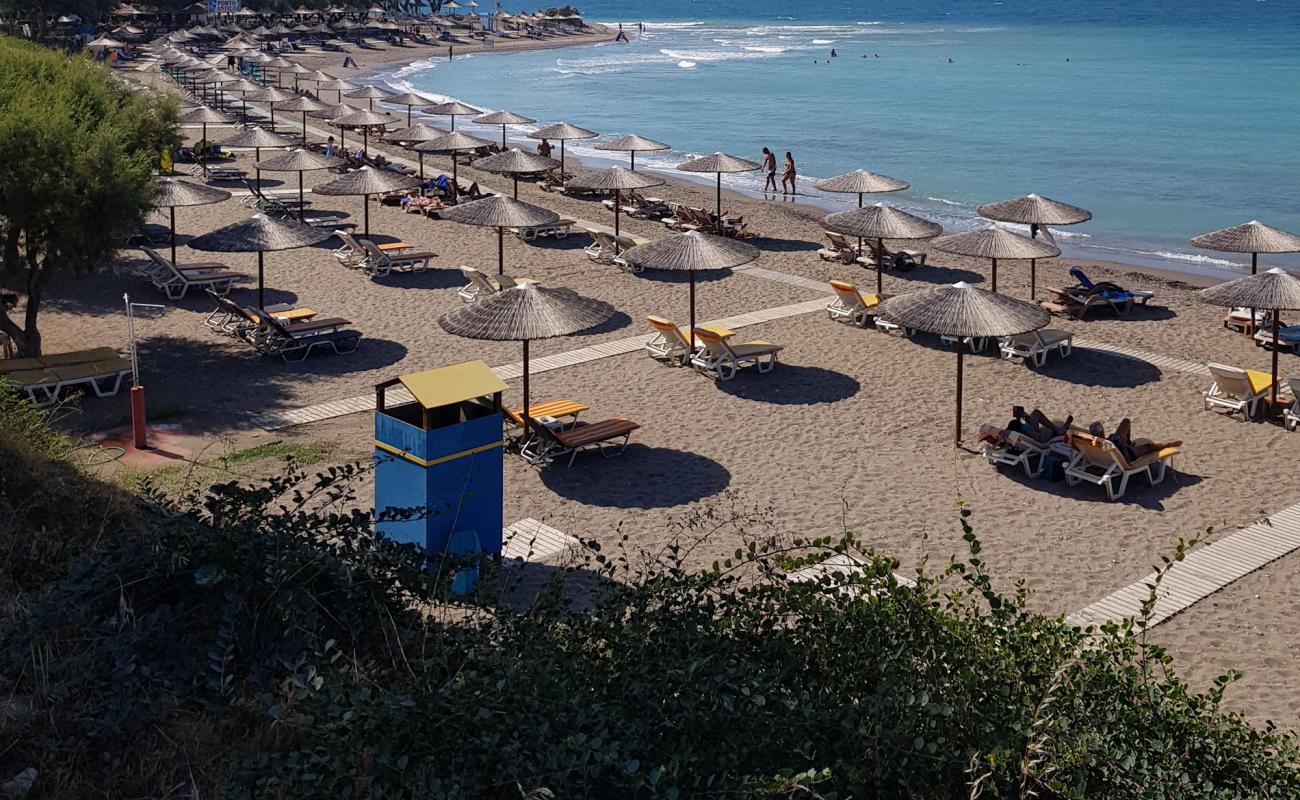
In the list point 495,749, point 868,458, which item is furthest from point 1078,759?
point 868,458

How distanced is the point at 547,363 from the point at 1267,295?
8.32 m

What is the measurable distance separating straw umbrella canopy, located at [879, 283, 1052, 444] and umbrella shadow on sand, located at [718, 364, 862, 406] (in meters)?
1.61

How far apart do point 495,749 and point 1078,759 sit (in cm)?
219

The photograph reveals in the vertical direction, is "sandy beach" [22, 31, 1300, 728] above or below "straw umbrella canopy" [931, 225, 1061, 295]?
below

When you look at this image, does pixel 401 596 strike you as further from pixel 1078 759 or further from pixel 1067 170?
pixel 1067 170

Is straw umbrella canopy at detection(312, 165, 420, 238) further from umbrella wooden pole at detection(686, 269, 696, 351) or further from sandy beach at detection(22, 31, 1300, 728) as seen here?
umbrella wooden pole at detection(686, 269, 696, 351)

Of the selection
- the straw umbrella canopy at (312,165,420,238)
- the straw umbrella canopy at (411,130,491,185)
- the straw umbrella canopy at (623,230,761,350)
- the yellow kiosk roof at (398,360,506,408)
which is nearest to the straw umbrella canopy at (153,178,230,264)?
the straw umbrella canopy at (312,165,420,238)

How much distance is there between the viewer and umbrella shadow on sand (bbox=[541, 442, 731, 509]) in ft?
38.9

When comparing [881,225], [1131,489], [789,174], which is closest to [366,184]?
[881,225]

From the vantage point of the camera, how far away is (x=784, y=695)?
5.28m

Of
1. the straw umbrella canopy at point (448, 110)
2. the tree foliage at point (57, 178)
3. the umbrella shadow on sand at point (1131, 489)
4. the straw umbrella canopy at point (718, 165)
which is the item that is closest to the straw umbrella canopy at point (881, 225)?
the straw umbrella canopy at point (718, 165)

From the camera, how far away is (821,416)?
1423 centimetres

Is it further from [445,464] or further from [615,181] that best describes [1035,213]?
[445,464]

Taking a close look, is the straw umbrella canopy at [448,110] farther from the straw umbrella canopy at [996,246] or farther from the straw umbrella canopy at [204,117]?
the straw umbrella canopy at [996,246]
